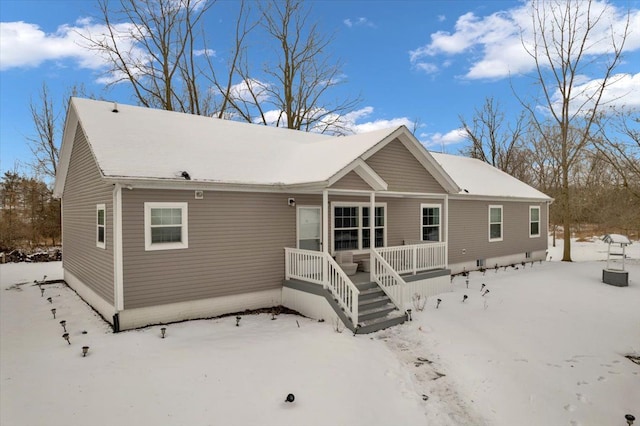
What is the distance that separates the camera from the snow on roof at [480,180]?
15.6 m

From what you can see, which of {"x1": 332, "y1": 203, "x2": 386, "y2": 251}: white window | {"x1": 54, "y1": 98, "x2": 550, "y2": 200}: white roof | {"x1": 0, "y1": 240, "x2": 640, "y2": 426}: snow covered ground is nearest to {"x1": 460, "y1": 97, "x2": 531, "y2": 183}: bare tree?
{"x1": 54, "y1": 98, "x2": 550, "y2": 200}: white roof

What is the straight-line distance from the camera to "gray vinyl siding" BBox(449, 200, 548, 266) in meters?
14.7

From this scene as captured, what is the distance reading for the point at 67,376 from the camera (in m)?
5.63

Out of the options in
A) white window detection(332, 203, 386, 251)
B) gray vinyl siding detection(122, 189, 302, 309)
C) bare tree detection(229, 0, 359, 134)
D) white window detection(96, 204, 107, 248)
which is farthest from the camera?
bare tree detection(229, 0, 359, 134)

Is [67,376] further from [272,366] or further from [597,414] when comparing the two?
[597,414]

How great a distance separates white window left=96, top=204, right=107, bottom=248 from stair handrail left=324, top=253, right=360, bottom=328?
5421mm

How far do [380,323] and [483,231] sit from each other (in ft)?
32.5

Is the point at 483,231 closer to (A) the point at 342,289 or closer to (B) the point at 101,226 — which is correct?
(A) the point at 342,289

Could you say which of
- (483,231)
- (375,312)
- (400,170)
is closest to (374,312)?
(375,312)

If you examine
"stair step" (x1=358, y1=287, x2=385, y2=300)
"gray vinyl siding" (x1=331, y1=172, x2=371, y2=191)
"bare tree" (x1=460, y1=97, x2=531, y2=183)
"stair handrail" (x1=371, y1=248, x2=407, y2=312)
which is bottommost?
"stair step" (x1=358, y1=287, x2=385, y2=300)

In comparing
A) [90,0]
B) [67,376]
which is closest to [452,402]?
[67,376]

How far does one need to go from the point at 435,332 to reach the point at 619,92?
18.2m

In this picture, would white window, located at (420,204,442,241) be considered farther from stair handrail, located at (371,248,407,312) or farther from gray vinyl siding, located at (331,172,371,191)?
gray vinyl siding, located at (331,172,371,191)

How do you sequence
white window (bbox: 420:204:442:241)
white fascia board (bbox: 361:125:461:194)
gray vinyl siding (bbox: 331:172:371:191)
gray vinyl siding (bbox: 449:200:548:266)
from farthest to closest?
gray vinyl siding (bbox: 449:200:548:266)
white window (bbox: 420:204:442:241)
white fascia board (bbox: 361:125:461:194)
gray vinyl siding (bbox: 331:172:371:191)
